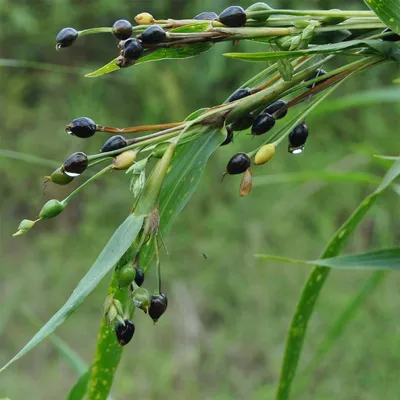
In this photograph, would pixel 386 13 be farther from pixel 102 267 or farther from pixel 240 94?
pixel 102 267

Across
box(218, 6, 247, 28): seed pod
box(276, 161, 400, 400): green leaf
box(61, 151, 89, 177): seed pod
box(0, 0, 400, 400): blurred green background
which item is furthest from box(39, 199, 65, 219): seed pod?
box(0, 0, 400, 400): blurred green background

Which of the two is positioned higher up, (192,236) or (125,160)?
(125,160)

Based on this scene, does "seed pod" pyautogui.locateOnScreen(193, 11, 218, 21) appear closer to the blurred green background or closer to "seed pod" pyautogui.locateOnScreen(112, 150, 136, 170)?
"seed pod" pyautogui.locateOnScreen(112, 150, 136, 170)

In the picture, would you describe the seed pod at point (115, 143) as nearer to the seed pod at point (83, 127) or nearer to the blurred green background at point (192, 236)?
the seed pod at point (83, 127)

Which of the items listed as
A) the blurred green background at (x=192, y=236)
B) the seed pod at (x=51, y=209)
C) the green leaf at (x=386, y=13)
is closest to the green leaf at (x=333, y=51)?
the green leaf at (x=386, y=13)

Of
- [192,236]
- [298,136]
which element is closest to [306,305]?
[298,136]

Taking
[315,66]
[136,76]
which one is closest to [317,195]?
[136,76]

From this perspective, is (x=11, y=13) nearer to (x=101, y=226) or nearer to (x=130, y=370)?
(x=101, y=226)
